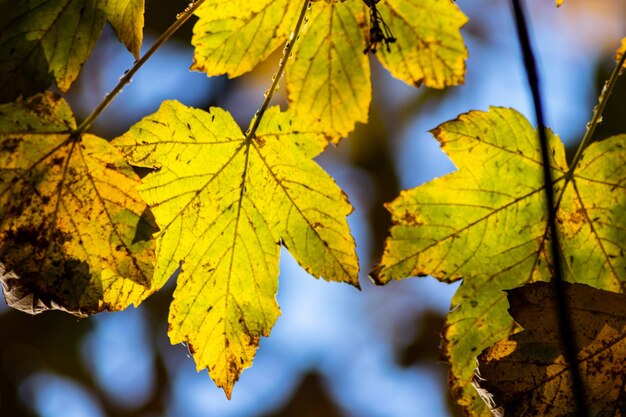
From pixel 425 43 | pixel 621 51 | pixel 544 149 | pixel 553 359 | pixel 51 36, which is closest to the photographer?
pixel 544 149

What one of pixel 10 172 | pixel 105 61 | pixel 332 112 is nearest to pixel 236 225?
pixel 332 112

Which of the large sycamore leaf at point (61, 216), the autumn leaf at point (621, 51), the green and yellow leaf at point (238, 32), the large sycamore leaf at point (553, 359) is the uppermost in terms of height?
the green and yellow leaf at point (238, 32)

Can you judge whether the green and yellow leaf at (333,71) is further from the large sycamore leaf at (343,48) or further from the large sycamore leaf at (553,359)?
the large sycamore leaf at (553,359)

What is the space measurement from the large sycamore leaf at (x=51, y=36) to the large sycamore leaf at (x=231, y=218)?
0.17 m

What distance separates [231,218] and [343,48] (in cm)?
45

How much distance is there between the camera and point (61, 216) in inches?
42.9

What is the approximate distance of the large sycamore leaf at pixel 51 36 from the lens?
1.10 m

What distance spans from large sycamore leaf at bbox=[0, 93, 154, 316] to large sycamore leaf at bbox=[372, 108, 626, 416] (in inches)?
18.5

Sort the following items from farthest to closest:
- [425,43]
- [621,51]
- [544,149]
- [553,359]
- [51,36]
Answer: [425,43], [621,51], [51,36], [553,359], [544,149]

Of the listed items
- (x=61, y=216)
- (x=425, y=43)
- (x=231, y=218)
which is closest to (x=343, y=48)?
(x=425, y=43)

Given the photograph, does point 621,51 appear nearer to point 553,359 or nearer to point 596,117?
point 596,117

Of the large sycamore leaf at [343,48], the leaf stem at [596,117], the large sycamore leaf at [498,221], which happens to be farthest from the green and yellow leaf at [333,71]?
the leaf stem at [596,117]

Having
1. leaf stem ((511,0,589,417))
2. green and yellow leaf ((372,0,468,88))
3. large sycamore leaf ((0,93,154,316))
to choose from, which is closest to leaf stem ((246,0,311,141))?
green and yellow leaf ((372,0,468,88))

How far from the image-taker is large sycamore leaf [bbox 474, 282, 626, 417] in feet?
3.30
